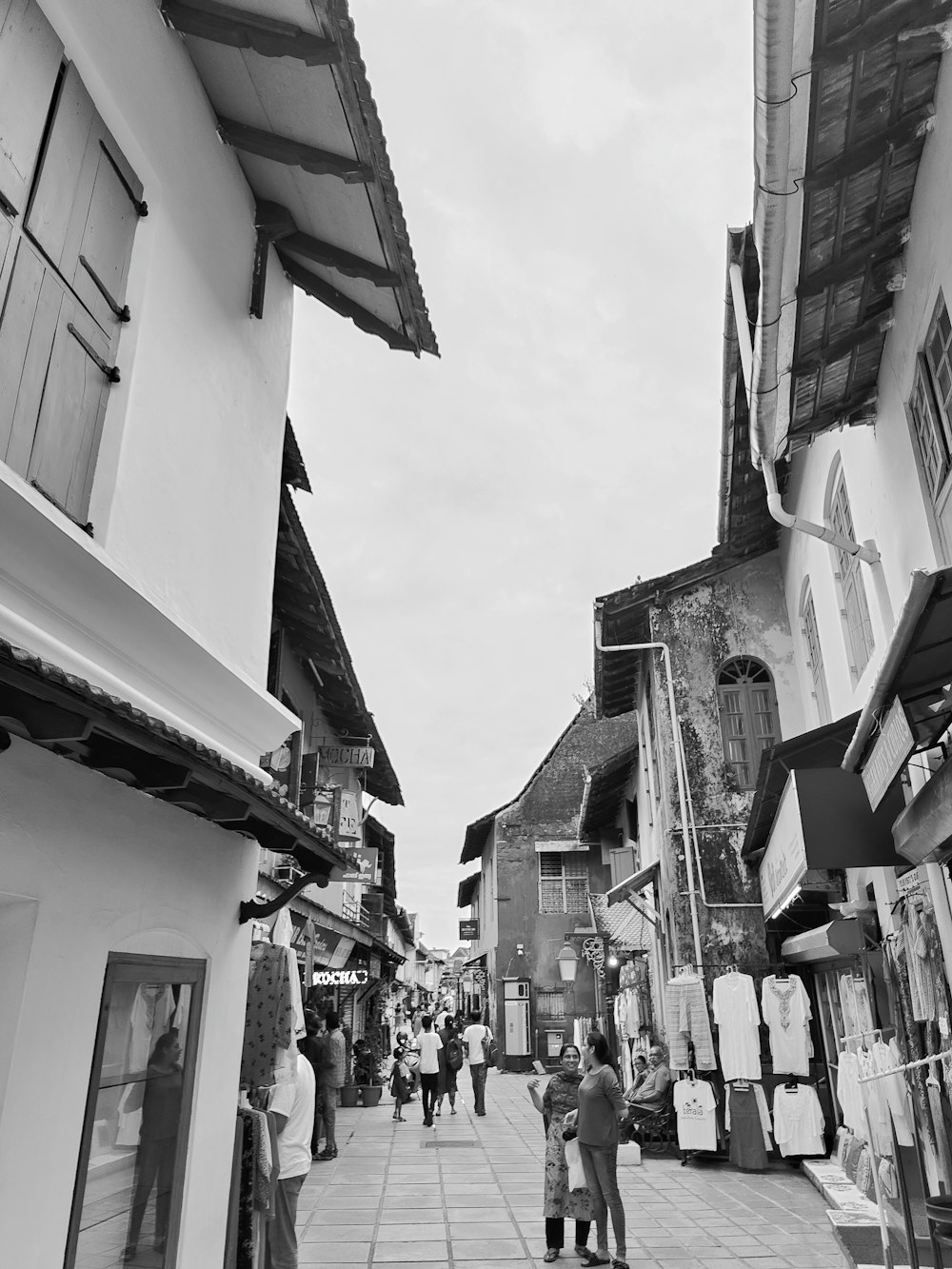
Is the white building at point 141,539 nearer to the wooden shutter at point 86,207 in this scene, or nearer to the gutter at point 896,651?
the wooden shutter at point 86,207

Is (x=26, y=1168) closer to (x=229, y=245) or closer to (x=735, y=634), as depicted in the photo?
(x=229, y=245)

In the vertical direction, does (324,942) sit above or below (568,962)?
below

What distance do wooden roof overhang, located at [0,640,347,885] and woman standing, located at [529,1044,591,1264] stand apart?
3.51 metres

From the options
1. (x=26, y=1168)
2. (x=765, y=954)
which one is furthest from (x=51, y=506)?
(x=765, y=954)

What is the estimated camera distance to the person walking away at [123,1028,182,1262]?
455cm

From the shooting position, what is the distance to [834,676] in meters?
10.2

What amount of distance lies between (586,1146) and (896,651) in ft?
16.1

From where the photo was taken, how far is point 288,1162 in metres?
6.28

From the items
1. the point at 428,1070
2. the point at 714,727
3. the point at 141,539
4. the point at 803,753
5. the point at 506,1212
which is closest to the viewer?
the point at 141,539

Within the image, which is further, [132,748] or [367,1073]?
[367,1073]

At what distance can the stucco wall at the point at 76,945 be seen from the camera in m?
3.54

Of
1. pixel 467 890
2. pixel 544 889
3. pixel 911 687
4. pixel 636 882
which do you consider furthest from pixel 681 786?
pixel 467 890

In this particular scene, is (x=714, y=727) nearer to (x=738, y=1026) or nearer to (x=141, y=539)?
(x=738, y=1026)

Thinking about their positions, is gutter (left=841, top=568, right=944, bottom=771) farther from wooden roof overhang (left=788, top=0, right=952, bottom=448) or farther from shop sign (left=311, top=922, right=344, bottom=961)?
shop sign (left=311, top=922, right=344, bottom=961)
